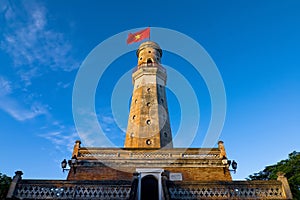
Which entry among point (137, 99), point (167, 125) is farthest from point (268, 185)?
point (137, 99)

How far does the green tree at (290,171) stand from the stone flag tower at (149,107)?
8972 millimetres

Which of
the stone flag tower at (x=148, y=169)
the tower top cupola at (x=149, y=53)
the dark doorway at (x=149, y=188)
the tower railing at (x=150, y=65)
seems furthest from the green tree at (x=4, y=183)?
the tower top cupola at (x=149, y=53)

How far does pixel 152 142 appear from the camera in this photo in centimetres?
1939

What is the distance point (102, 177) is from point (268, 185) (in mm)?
9236

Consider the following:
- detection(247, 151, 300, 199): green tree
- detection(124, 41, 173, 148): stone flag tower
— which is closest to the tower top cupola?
detection(124, 41, 173, 148): stone flag tower

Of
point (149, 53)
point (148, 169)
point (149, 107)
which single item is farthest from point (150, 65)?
point (148, 169)

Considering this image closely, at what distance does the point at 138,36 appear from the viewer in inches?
1087

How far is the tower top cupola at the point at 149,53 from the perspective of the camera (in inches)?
1066

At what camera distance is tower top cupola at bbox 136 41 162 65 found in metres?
27.1

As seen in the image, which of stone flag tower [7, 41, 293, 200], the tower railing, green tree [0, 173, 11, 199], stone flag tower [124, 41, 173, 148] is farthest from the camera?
the tower railing

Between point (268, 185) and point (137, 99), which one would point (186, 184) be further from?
point (137, 99)

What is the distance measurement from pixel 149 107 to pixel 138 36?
9822 mm

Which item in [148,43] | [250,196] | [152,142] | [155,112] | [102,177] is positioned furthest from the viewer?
[148,43]

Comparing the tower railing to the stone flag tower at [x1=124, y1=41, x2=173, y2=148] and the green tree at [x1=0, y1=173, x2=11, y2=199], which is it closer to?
the stone flag tower at [x1=124, y1=41, x2=173, y2=148]
